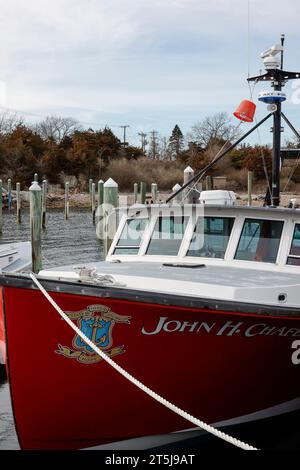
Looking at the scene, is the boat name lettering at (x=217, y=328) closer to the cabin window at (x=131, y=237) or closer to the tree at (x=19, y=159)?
the cabin window at (x=131, y=237)

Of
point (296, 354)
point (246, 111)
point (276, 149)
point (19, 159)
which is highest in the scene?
point (19, 159)

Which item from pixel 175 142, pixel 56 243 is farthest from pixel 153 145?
pixel 56 243

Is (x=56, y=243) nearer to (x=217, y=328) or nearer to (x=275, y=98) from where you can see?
(x=275, y=98)

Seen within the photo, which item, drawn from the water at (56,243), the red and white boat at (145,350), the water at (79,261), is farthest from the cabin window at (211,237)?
the water at (56,243)

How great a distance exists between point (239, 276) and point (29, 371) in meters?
2.99

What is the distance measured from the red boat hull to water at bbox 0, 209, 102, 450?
1607 millimetres

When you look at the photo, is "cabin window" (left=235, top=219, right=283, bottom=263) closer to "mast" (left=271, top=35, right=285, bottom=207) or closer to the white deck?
the white deck

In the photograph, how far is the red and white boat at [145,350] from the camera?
7.51 m

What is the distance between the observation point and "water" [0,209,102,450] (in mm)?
10055

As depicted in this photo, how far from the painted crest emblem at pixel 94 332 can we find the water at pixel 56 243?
219 centimetres

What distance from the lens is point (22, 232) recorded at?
36.5 meters

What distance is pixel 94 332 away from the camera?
24.9ft

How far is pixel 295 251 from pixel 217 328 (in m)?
2.22
